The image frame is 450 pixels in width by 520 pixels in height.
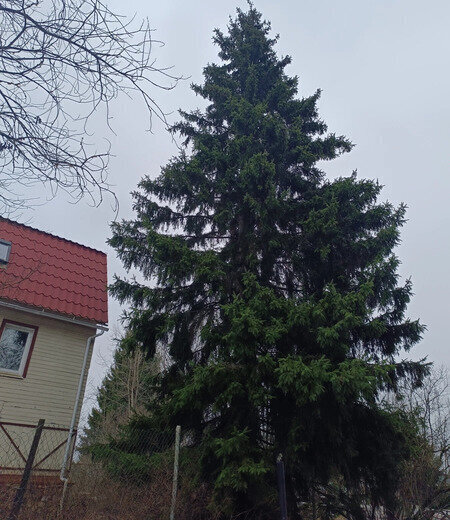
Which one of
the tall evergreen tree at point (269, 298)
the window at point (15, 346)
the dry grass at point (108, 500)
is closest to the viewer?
the dry grass at point (108, 500)

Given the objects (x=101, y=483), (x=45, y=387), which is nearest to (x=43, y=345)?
(x=45, y=387)

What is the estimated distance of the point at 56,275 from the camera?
10.1 metres

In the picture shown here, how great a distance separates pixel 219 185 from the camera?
843 cm

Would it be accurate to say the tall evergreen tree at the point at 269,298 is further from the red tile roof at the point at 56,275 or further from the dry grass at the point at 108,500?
the red tile roof at the point at 56,275

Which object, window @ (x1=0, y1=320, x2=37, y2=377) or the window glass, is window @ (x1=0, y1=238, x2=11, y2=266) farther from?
the window glass

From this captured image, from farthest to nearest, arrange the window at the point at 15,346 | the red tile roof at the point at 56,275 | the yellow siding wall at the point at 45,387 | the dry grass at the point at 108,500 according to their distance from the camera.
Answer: the red tile roof at the point at 56,275 → the window at the point at 15,346 → the yellow siding wall at the point at 45,387 → the dry grass at the point at 108,500

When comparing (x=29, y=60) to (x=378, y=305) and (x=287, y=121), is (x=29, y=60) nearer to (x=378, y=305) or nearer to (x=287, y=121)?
(x=378, y=305)

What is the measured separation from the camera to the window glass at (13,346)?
8523mm

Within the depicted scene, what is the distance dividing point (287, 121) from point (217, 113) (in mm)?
1825

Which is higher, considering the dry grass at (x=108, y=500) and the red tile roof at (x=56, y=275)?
the red tile roof at (x=56, y=275)

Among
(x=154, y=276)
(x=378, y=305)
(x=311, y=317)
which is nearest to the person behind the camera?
(x=311, y=317)

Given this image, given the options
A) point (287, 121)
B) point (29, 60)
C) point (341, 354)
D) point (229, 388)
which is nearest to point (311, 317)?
point (341, 354)

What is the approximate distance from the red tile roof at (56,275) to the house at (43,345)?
0.07ft

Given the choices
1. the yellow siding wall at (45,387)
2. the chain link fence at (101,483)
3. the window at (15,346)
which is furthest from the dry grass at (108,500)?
the window at (15,346)
